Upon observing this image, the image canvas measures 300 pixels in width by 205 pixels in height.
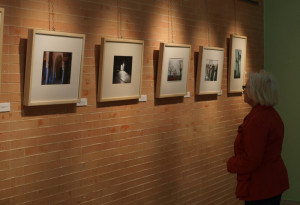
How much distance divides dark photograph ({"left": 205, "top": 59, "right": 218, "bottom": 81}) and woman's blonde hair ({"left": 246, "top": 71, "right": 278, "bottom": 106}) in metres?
2.68

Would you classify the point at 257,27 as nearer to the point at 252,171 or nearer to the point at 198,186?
the point at 198,186

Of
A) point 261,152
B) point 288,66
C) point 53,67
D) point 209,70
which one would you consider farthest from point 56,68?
point 288,66

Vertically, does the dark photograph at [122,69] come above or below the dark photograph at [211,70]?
below

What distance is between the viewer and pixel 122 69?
5.72m

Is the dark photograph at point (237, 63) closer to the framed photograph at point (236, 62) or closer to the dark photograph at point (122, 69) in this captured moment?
the framed photograph at point (236, 62)

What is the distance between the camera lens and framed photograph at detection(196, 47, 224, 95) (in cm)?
735

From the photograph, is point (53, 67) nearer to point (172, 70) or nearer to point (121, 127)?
point (121, 127)

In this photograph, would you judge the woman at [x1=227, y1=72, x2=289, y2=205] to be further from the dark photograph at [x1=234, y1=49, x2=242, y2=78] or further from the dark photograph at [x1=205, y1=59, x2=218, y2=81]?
the dark photograph at [x1=234, y1=49, x2=242, y2=78]

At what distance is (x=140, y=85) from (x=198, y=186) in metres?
2.47

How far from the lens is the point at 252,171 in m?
4.76

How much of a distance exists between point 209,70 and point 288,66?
2717 millimetres

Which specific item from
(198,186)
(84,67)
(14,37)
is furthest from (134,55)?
(198,186)

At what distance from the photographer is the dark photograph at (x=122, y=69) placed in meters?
5.60

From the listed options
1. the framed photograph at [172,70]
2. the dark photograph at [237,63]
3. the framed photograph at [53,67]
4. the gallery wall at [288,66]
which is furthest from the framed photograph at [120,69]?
the gallery wall at [288,66]
